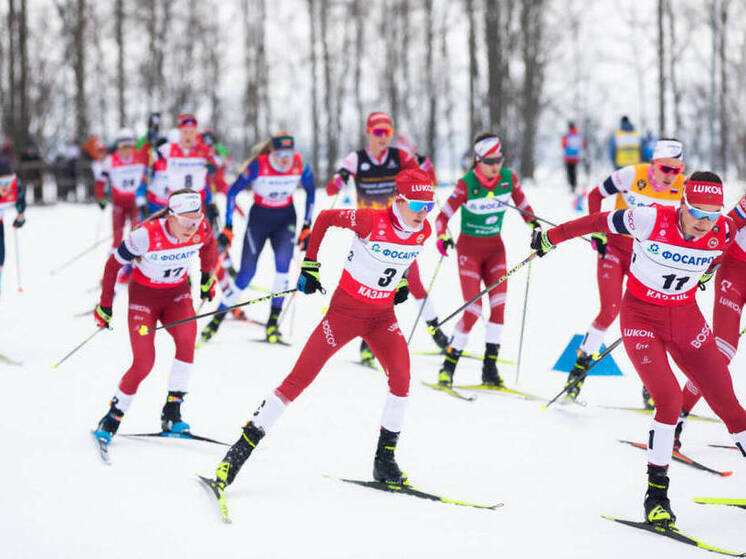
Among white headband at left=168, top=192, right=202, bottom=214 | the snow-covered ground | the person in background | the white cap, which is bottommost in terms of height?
the snow-covered ground

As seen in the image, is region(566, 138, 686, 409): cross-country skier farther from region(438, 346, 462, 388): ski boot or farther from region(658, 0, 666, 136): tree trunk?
region(658, 0, 666, 136): tree trunk

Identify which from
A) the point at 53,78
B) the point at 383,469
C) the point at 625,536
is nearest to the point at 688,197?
the point at 625,536

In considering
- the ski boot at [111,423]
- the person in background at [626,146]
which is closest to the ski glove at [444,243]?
the ski boot at [111,423]

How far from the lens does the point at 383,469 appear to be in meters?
4.66

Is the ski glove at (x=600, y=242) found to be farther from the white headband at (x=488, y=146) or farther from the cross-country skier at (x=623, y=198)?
the white headband at (x=488, y=146)

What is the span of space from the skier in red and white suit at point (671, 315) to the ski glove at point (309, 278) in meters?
1.78

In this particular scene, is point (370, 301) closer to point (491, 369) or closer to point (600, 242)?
point (600, 242)

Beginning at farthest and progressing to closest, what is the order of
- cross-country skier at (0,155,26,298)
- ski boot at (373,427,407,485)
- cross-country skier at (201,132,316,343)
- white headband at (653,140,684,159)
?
cross-country skier at (201,132,316,343)
cross-country skier at (0,155,26,298)
white headband at (653,140,684,159)
ski boot at (373,427,407,485)

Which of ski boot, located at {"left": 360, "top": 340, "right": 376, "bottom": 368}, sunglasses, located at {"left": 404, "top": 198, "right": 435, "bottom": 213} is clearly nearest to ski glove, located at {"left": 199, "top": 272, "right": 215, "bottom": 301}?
sunglasses, located at {"left": 404, "top": 198, "right": 435, "bottom": 213}

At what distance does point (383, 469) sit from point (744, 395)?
3.95m

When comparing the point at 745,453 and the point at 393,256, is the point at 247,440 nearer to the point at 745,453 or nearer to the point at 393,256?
the point at 393,256

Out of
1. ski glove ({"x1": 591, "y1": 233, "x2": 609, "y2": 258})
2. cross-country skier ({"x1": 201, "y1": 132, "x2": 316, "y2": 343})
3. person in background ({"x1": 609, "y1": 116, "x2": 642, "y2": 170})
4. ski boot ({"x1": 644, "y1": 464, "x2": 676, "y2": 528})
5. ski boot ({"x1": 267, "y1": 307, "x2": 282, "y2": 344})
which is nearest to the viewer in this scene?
ski boot ({"x1": 644, "y1": 464, "x2": 676, "y2": 528})

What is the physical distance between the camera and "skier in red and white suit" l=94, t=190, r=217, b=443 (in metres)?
5.04

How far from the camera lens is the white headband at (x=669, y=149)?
19.8ft
